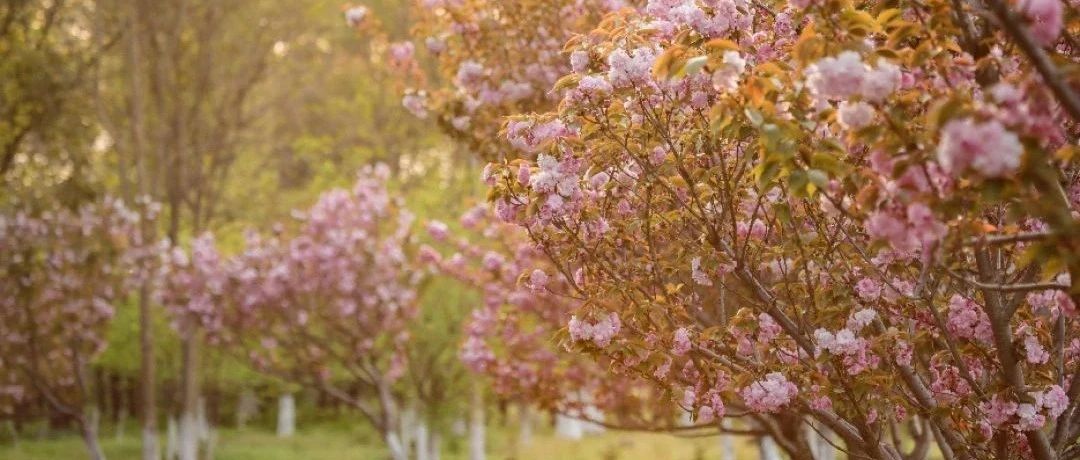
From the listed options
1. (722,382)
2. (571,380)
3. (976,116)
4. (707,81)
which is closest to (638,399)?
(571,380)

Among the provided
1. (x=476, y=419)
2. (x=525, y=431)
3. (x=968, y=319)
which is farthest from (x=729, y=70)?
(x=525, y=431)

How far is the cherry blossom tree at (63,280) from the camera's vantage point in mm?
14000

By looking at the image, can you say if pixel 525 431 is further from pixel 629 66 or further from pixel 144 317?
pixel 629 66

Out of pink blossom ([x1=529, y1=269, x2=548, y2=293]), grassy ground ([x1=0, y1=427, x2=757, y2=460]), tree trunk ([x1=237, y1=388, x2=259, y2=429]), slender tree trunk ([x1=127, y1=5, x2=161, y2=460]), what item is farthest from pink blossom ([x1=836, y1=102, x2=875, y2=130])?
tree trunk ([x1=237, y1=388, x2=259, y2=429])

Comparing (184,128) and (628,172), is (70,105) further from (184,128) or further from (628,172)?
(628,172)

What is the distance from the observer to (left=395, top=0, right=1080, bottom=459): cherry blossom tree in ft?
12.1

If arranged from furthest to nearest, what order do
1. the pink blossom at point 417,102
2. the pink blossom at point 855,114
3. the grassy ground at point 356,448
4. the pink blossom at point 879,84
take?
the grassy ground at point 356,448
the pink blossom at point 417,102
the pink blossom at point 855,114
the pink blossom at point 879,84

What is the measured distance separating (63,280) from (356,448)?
1508 cm

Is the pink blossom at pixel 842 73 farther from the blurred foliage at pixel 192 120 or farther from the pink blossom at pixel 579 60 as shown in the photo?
the blurred foliage at pixel 192 120

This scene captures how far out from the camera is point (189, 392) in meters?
16.7

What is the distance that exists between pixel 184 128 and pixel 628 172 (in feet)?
47.5

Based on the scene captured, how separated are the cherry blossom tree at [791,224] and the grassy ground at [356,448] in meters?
17.4

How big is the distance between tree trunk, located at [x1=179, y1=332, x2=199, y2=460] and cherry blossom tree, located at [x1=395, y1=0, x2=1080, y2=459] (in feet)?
40.1

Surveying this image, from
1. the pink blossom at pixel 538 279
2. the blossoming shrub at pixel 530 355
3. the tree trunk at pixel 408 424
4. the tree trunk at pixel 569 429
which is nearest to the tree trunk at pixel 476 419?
the tree trunk at pixel 408 424
